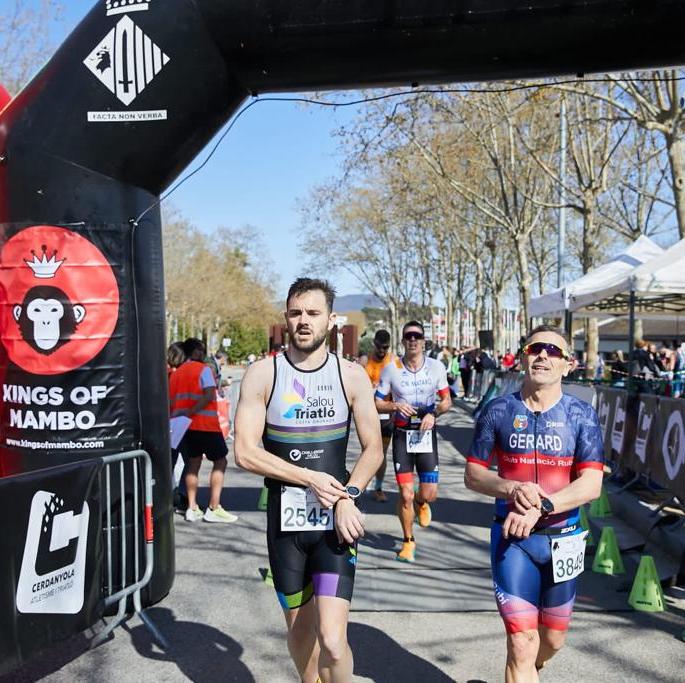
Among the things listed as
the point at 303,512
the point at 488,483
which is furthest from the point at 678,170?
the point at 303,512

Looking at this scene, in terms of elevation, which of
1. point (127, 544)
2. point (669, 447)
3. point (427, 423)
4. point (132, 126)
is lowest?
point (127, 544)

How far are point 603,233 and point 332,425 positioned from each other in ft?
158

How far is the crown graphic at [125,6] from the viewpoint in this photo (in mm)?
4645

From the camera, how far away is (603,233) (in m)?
48.4

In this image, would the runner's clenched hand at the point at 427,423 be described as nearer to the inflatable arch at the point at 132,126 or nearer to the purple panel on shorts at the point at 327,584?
the inflatable arch at the point at 132,126

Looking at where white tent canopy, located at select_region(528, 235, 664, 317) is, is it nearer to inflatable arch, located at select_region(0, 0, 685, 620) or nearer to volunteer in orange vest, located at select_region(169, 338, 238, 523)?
volunteer in orange vest, located at select_region(169, 338, 238, 523)

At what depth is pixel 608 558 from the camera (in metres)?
6.36

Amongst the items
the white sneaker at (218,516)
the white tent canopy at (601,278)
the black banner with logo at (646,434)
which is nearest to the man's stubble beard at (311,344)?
the black banner with logo at (646,434)

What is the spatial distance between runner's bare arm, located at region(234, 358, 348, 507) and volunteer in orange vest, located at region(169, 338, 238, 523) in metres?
4.56

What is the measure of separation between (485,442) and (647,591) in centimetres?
251

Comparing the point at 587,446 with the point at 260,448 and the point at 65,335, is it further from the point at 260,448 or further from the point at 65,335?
the point at 65,335

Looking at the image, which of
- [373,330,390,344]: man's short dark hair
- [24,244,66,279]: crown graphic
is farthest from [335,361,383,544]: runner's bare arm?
[373,330,390,344]: man's short dark hair

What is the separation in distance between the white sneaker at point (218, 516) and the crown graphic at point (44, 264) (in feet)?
13.0

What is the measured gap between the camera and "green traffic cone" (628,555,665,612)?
538 centimetres
